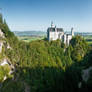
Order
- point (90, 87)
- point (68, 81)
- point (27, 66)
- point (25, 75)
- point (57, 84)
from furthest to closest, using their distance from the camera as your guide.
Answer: point (27, 66), point (25, 75), point (57, 84), point (68, 81), point (90, 87)

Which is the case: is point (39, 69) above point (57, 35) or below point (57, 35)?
below

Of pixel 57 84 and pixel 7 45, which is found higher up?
pixel 7 45

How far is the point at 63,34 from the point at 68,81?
51.0 m

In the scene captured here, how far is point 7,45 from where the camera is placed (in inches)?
2219

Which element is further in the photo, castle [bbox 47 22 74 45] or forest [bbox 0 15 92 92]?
castle [bbox 47 22 74 45]

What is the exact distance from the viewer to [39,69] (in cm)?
5284

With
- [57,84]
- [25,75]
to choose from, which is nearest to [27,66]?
[25,75]

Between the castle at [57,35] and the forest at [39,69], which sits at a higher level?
the castle at [57,35]

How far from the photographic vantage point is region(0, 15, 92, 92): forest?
1490 inches

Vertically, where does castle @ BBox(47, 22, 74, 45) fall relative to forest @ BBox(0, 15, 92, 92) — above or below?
above

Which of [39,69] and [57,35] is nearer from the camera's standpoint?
[39,69]

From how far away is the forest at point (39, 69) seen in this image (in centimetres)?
3785

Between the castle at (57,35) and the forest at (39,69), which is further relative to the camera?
the castle at (57,35)

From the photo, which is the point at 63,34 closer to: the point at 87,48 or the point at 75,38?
the point at 75,38
